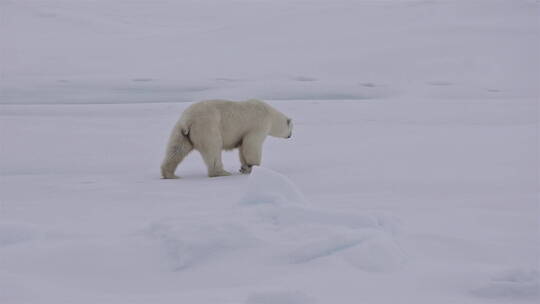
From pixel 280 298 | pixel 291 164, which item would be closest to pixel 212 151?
pixel 291 164

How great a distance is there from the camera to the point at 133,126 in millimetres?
7840

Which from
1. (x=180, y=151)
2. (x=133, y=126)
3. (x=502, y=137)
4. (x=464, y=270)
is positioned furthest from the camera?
(x=133, y=126)

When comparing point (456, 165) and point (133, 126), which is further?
point (133, 126)

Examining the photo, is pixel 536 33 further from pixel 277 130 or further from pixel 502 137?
pixel 277 130

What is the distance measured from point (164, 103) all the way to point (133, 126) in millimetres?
1840

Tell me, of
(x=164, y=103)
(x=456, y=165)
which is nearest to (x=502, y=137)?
(x=456, y=165)

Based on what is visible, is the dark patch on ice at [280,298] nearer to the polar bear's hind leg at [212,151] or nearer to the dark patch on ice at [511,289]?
the dark patch on ice at [511,289]

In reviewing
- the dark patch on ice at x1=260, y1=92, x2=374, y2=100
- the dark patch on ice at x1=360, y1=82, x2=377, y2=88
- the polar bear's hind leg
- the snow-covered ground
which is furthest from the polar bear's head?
the dark patch on ice at x1=360, y1=82, x2=377, y2=88

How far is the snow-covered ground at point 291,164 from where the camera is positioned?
2.45 m

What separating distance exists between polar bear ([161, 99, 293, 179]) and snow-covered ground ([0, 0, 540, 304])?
208 mm

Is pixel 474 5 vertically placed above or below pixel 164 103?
above

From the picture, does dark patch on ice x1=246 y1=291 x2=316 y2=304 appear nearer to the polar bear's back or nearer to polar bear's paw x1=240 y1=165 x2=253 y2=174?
the polar bear's back

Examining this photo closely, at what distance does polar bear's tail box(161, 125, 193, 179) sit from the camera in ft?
16.4

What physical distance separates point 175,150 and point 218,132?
1.06 ft
